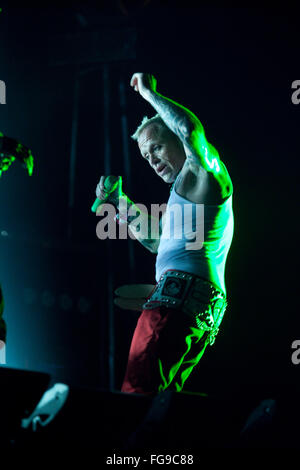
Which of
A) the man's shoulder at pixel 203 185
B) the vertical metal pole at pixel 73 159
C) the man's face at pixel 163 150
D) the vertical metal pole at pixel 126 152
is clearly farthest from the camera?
the vertical metal pole at pixel 73 159

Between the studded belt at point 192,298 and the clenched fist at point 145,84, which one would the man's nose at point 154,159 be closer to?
the clenched fist at point 145,84

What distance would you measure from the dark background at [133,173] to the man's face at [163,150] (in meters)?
0.34

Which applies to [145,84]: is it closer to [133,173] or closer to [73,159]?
[133,173]

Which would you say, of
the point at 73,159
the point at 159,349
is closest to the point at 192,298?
the point at 159,349

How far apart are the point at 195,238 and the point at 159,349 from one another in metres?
0.52

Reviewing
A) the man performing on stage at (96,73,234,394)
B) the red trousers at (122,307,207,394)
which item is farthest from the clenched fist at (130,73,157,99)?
the red trousers at (122,307,207,394)

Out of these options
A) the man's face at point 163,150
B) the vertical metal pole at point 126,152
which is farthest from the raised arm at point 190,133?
the vertical metal pole at point 126,152

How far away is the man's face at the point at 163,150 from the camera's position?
6.74ft

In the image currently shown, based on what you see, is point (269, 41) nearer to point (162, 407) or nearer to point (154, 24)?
point (154, 24)

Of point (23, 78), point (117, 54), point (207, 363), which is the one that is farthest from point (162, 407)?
point (23, 78)

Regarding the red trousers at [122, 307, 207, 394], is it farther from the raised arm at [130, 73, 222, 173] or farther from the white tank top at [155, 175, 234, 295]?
the raised arm at [130, 73, 222, 173]

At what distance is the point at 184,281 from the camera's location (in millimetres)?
1713

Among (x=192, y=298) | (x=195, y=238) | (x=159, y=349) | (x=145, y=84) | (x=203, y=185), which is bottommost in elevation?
(x=159, y=349)

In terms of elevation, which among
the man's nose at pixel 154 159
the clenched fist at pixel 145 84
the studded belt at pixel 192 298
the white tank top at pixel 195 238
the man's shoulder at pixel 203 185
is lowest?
the studded belt at pixel 192 298
